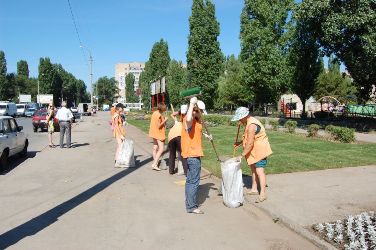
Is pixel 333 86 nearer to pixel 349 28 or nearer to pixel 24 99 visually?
pixel 349 28

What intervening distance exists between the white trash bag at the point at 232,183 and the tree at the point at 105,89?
489 ft

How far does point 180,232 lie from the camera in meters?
5.83

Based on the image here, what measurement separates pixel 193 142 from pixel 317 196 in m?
2.57

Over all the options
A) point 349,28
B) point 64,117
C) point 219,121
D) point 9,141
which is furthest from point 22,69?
point 9,141

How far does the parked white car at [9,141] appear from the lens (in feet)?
37.7

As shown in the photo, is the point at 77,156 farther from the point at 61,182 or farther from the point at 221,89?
the point at 221,89

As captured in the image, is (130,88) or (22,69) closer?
(130,88)

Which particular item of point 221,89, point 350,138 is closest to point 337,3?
point 350,138

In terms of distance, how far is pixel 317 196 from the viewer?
7.57m

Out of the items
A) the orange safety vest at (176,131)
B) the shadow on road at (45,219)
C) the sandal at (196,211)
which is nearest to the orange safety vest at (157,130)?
the orange safety vest at (176,131)

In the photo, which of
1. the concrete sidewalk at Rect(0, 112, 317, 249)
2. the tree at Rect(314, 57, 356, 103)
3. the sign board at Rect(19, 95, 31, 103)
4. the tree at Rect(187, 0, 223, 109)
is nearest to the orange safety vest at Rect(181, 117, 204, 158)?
the concrete sidewalk at Rect(0, 112, 317, 249)

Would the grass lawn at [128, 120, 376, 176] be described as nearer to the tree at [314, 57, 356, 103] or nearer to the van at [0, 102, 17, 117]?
the van at [0, 102, 17, 117]

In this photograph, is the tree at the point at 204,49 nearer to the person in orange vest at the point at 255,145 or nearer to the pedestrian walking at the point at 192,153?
the person in orange vest at the point at 255,145

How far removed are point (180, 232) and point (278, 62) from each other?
131 feet
